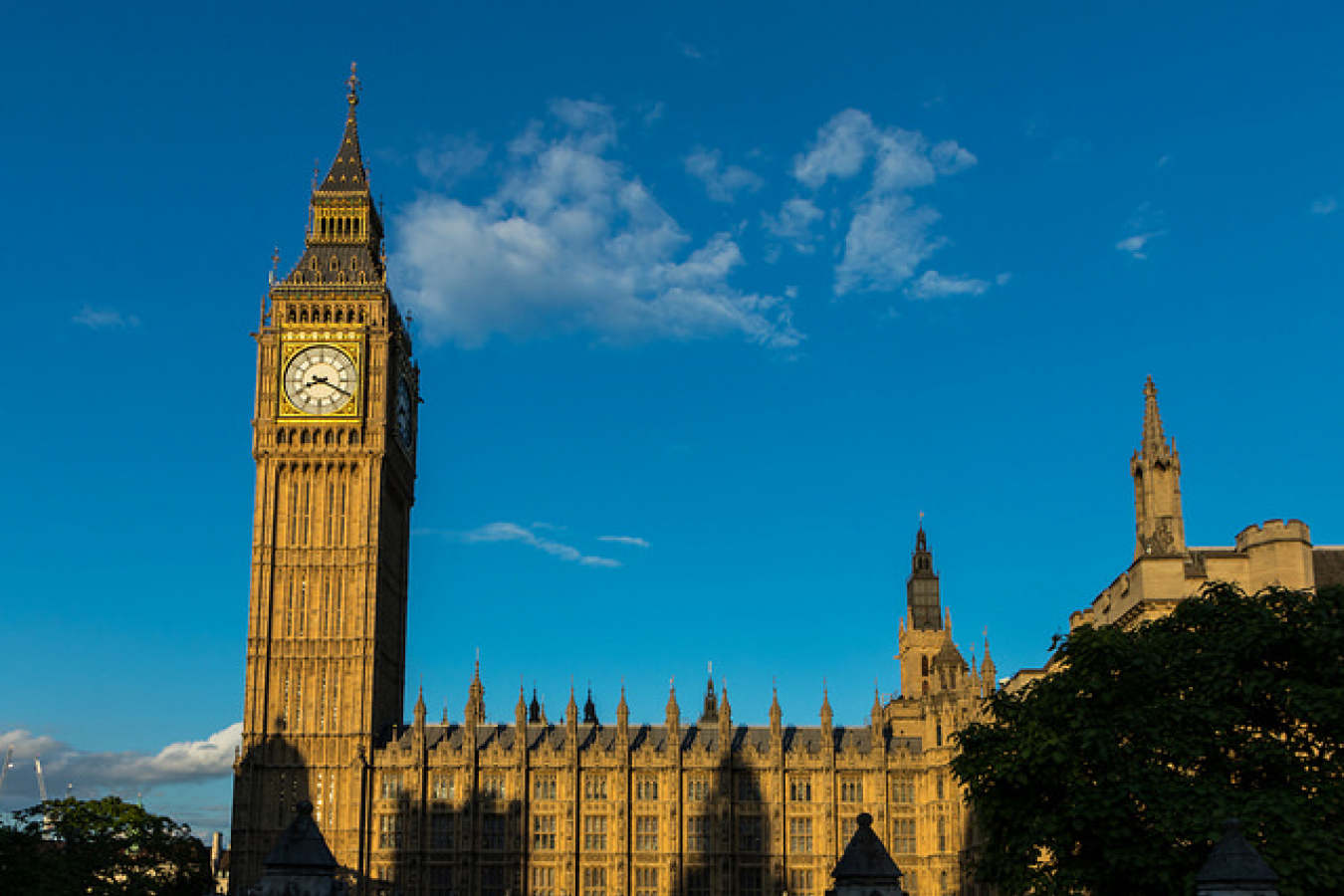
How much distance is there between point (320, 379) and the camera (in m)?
102

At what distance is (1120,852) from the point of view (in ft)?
122

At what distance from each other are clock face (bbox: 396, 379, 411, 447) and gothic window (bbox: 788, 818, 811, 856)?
129 ft

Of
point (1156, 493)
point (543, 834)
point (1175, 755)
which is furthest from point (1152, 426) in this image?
point (543, 834)

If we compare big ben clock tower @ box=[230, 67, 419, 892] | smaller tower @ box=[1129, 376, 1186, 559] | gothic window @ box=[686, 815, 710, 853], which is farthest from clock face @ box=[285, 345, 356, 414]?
smaller tower @ box=[1129, 376, 1186, 559]

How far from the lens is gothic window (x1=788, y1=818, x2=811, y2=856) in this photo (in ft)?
316

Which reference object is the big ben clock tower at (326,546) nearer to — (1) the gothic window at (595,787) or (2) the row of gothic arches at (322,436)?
(2) the row of gothic arches at (322,436)

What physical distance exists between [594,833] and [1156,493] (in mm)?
48911

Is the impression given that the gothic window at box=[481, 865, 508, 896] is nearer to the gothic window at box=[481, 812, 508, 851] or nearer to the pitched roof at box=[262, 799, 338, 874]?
the gothic window at box=[481, 812, 508, 851]

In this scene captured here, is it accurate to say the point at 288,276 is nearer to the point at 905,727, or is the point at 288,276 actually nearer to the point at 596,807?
the point at 596,807

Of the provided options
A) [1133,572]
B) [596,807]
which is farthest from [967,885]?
[1133,572]

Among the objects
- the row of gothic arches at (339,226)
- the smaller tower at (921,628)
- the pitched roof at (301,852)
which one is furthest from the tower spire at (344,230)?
the pitched roof at (301,852)

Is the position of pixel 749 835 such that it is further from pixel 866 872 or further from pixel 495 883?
pixel 866 872

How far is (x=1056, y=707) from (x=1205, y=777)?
4376 mm

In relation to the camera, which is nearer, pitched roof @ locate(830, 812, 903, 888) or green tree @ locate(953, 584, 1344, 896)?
pitched roof @ locate(830, 812, 903, 888)
